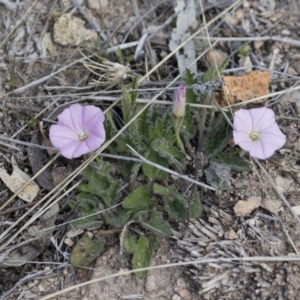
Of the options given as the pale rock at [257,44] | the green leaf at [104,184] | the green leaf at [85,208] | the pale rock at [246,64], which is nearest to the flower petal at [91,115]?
the green leaf at [104,184]

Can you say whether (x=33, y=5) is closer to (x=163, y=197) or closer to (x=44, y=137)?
(x=44, y=137)

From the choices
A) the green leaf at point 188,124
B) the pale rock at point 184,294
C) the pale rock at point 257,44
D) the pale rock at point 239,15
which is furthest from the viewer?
the pale rock at point 239,15

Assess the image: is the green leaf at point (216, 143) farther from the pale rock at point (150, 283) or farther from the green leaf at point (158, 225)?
the pale rock at point (150, 283)

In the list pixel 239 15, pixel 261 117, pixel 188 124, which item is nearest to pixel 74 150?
pixel 188 124

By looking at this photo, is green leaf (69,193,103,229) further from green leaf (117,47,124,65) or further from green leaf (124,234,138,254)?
green leaf (117,47,124,65)

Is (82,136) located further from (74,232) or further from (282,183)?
(282,183)

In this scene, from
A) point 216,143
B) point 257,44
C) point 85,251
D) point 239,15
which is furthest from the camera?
point 239,15

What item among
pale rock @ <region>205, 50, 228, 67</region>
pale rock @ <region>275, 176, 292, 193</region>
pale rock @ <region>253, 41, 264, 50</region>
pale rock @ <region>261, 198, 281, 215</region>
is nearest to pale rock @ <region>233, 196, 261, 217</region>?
pale rock @ <region>261, 198, 281, 215</region>
